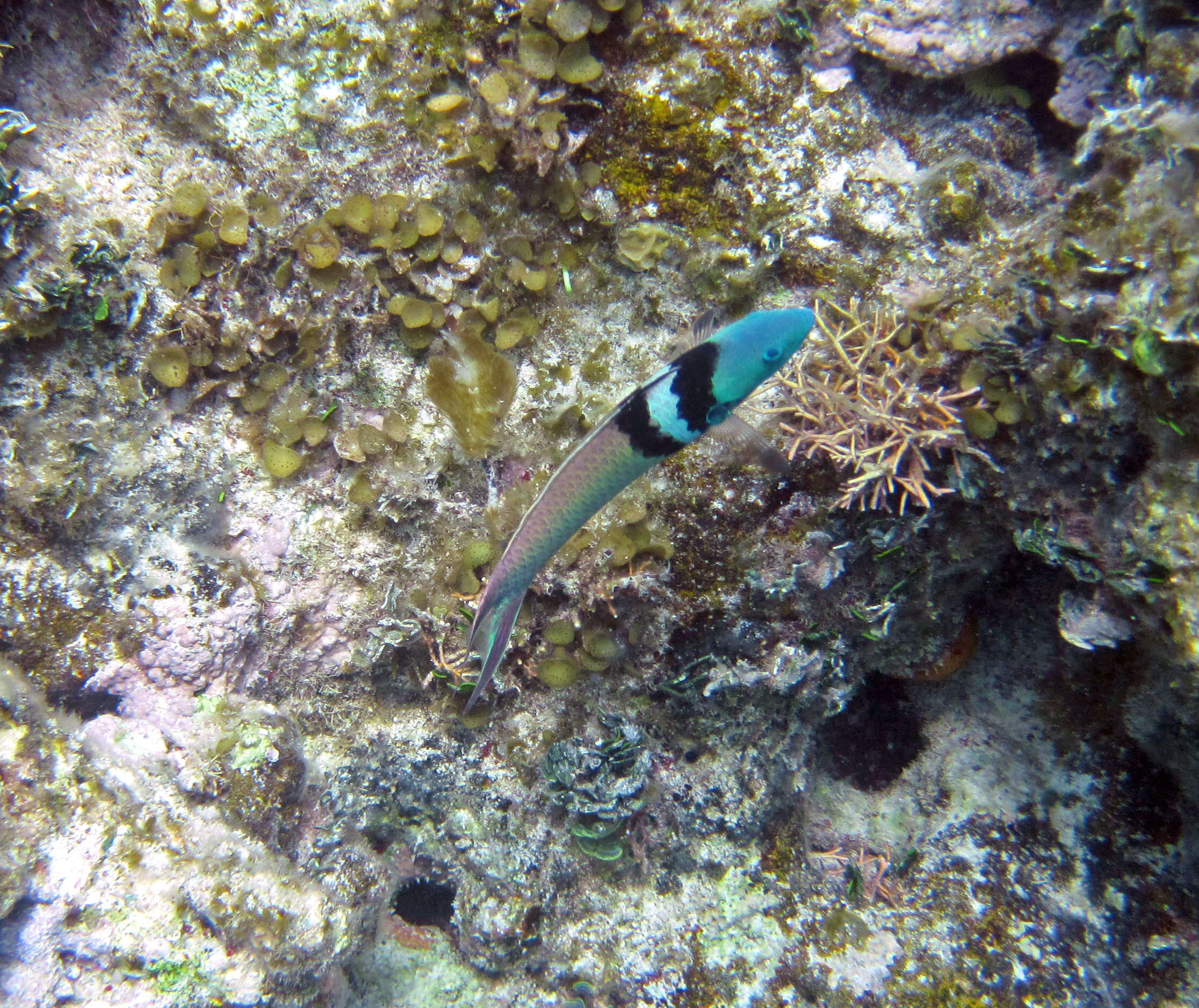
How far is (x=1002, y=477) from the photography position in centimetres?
311

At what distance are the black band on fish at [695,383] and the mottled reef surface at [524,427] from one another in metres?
1.07

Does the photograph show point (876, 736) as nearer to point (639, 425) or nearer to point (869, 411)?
point (869, 411)

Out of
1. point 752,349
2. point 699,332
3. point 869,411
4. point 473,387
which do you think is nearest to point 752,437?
point 752,349

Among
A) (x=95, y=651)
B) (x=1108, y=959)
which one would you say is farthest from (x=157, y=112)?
(x=1108, y=959)

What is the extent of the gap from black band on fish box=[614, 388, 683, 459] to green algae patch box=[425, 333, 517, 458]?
1.35 metres

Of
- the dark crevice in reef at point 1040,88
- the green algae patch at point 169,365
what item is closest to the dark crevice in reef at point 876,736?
the dark crevice in reef at point 1040,88

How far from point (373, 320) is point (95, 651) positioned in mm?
2432

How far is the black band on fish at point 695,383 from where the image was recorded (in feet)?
A: 7.28

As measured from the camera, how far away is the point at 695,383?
2.22 metres

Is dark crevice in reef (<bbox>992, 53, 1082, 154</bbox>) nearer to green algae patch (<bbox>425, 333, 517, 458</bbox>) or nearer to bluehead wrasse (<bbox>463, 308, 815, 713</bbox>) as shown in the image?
bluehead wrasse (<bbox>463, 308, 815, 713</bbox>)

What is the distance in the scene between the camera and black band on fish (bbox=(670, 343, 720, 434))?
7.28ft

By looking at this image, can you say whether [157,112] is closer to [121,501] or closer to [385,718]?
[121,501]

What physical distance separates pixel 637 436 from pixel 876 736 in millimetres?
3680

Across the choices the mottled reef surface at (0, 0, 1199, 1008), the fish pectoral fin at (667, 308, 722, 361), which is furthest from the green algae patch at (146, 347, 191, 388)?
the fish pectoral fin at (667, 308, 722, 361)
